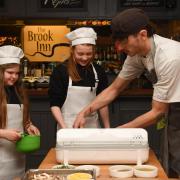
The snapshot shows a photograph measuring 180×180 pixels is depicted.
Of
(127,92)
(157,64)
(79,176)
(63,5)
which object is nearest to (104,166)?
(79,176)

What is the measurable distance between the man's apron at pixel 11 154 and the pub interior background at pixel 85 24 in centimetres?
169

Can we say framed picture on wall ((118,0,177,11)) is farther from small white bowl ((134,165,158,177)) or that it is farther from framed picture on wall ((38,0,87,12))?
small white bowl ((134,165,158,177))

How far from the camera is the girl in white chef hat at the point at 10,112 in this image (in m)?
2.55

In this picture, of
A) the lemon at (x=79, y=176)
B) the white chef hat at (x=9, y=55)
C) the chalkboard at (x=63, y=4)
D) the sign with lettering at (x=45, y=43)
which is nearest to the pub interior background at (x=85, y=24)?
the chalkboard at (x=63, y=4)

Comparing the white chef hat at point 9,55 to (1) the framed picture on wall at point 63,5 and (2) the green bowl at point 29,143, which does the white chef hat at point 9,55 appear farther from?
(1) the framed picture on wall at point 63,5

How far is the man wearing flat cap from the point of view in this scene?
2.10 meters

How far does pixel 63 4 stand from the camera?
4676mm

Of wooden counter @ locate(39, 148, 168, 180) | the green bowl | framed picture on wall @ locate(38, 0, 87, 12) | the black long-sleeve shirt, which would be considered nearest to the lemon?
wooden counter @ locate(39, 148, 168, 180)

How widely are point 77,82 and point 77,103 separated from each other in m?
0.18

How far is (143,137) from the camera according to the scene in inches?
83.9

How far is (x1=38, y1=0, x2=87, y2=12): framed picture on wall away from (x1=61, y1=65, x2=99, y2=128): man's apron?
181cm

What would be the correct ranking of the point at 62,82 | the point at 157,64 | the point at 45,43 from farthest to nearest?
1. the point at 45,43
2. the point at 62,82
3. the point at 157,64

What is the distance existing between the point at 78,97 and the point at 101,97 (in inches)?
13.2

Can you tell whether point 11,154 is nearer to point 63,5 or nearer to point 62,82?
point 62,82
